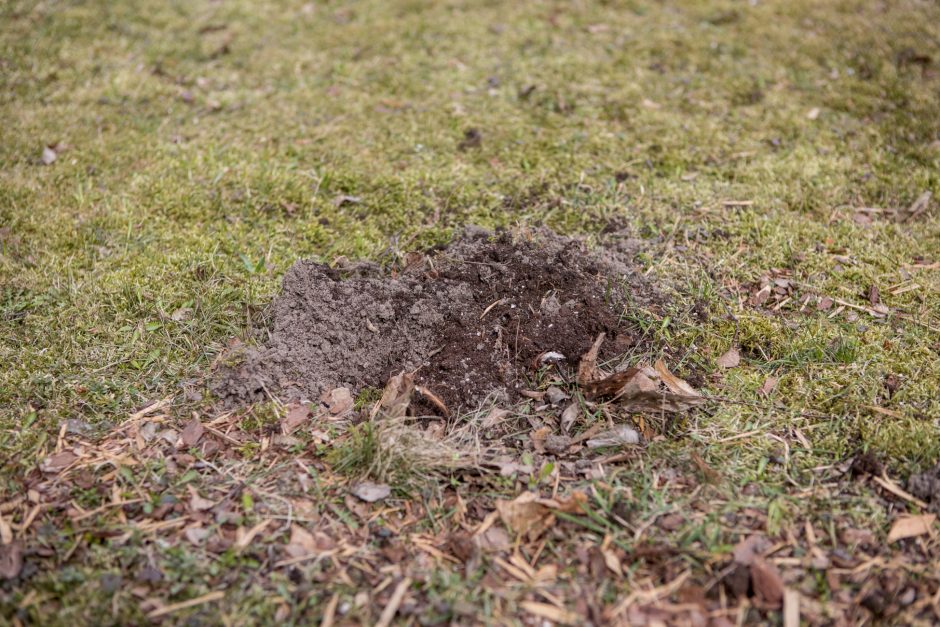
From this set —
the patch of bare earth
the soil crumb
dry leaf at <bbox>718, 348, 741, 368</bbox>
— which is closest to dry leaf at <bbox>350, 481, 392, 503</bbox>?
the patch of bare earth

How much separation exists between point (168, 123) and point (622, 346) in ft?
11.8

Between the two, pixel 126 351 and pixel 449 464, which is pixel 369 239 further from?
pixel 449 464

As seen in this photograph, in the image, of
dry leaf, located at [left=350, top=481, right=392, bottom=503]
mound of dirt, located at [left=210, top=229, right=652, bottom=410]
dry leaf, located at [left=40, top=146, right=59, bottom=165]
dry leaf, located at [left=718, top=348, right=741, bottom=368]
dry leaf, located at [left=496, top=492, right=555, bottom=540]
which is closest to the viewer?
dry leaf, located at [left=496, top=492, right=555, bottom=540]

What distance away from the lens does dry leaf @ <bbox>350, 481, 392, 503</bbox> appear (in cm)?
275

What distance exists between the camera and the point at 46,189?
4254mm

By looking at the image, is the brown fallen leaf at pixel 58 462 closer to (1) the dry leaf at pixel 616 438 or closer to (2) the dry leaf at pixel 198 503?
(2) the dry leaf at pixel 198 503

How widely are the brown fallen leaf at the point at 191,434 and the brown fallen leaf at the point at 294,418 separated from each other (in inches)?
14.0

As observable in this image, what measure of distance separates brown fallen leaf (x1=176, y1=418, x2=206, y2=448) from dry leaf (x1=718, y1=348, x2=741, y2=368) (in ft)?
7.89

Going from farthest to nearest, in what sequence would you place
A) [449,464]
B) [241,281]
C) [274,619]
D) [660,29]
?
[660,29] → [241,281] → [449,464] → [274,619]

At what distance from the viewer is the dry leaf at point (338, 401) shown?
3070mm

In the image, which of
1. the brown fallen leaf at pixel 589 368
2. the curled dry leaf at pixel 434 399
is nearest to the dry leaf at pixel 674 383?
the brown fallen leaf at pixel 589 368

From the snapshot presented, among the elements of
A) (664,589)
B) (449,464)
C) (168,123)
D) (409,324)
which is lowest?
(664,589)

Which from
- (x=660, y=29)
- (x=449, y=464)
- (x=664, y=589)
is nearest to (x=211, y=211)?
(x=449, y=464)

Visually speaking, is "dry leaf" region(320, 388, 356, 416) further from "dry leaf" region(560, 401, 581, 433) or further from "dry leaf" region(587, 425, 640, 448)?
"dry leaf" region(587, 425, 640, 448)
